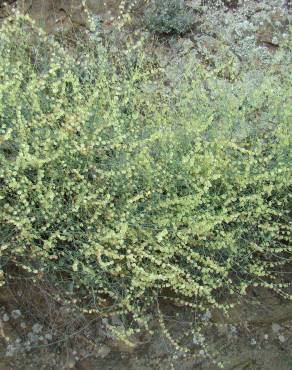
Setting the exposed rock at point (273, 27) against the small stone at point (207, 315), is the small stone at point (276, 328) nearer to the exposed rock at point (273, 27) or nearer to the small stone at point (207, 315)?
the small stone at point (207, 315)

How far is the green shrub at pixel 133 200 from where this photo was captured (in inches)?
98.9

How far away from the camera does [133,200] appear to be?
2.49 metres

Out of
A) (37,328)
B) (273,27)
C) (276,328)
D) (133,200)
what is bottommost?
(276,328)

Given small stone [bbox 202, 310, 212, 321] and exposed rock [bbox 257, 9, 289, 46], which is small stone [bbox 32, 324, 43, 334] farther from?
exposed rock [bbox 257, 9, 289, 46]

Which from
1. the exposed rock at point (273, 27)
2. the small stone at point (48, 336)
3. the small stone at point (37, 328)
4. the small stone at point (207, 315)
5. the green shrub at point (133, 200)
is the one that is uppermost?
the exposed rock at point (273, 27)

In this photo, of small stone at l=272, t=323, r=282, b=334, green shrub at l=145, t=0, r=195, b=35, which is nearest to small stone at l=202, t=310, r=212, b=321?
small stone at l=272, t=323, r=282, b=334

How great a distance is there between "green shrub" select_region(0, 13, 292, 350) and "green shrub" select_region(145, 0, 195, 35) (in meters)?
0.84

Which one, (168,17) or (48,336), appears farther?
(168,17)

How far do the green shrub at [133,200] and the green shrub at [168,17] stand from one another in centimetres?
84

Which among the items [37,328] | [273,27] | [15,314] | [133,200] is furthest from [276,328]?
[273,27]

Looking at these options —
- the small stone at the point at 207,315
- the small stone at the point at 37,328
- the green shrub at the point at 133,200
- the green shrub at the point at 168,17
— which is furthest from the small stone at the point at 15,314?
the green shrub at the point at 168,17

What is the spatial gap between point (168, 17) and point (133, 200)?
1.68m

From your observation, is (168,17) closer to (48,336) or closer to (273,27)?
(273,27)

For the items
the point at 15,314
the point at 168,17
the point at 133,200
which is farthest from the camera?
the point at 168,17
